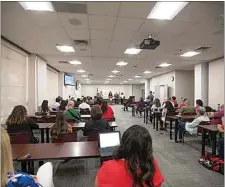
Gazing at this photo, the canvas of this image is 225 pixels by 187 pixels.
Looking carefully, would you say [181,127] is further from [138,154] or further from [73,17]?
[138,154]

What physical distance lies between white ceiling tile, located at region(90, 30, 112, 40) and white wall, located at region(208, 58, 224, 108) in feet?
16.3

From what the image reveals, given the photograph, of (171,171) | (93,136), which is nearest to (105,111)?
(93,136)

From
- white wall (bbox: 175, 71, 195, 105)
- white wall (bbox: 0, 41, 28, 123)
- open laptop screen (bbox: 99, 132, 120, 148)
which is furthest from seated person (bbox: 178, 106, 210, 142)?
white wall (bbox: 175, 71, 195, 105)

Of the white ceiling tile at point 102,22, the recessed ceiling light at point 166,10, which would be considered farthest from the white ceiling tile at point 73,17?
the recessed ceiling light at point 166,10

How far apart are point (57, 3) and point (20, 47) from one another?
11.3 feet

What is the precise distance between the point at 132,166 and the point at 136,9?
2.66 m

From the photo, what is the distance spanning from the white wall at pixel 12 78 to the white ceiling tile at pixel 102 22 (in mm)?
2564

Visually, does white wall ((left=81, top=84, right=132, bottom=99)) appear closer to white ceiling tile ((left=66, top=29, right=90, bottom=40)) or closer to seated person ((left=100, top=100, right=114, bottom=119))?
seated person ((left=100, top=100, right=114, bottom=119))

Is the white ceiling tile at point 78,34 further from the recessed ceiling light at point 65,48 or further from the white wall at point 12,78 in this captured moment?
the white wall at point 12,78

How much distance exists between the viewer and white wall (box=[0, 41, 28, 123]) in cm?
489

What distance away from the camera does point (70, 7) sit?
306cm

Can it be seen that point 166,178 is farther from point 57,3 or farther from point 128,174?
point 57,3

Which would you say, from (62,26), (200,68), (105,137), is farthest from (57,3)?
(200,68)

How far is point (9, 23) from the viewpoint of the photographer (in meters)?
3.80
